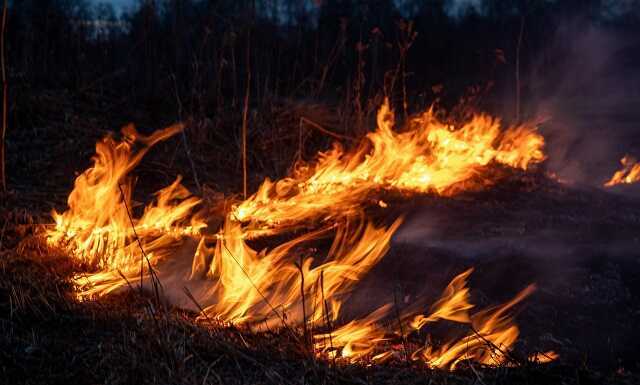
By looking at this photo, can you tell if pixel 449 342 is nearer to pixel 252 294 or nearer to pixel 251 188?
pixel 252 294

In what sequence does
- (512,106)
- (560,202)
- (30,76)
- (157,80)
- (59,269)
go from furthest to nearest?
1. (512,106)
2. (157,80)
3. (30,76)
4. (560,202)
5. (59,269)

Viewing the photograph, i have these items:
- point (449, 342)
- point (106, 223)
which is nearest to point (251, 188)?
point (106, 223)

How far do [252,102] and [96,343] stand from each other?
272 inches

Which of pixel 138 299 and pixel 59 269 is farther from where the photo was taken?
pixel 59 269

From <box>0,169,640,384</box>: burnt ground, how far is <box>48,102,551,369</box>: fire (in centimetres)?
14

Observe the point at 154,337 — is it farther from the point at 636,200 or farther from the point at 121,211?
the point at 636,200

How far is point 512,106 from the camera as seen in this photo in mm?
14867

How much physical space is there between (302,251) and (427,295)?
0.89 m

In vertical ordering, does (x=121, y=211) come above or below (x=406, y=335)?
above

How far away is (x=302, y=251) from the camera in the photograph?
4.25m

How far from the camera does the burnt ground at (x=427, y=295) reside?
2408 millimetres

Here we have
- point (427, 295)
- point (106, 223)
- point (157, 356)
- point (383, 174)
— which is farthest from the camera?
point (383, 174)

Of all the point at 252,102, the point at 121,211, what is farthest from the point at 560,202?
the point at 252,102

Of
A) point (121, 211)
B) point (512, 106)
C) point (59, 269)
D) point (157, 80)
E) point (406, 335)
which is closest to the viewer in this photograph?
point (406, 335)
